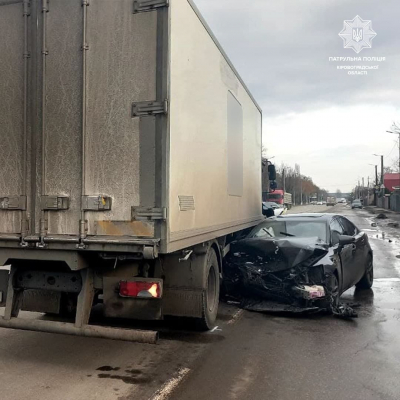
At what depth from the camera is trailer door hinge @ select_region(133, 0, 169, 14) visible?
12.9 ft

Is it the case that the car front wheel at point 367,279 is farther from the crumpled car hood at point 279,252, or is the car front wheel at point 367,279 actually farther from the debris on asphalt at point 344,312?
the debris on asphalt at point 344,312

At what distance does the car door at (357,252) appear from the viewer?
24.3 feet

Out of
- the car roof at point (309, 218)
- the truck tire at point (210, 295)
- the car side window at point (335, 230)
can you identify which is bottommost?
the truck tire at point (210, 295)

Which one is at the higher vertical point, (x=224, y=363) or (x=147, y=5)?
(x=147, y=5)

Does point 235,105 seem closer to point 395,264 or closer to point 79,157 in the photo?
point 79,157

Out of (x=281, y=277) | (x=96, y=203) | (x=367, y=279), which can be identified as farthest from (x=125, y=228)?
(x=367, y=279)

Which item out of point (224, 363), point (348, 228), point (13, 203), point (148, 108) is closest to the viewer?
point (148, 108)

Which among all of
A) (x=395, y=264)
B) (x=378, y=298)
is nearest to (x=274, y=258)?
(x=378, y=298)

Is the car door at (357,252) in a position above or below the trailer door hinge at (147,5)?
below

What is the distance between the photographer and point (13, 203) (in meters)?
4.23

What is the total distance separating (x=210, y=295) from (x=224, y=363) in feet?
4.20

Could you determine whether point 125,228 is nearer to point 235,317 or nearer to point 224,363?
point 224,363

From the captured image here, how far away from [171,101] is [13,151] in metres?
1.68

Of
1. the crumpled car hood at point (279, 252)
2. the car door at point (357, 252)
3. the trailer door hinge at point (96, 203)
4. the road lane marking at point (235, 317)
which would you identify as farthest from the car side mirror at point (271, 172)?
the trailer door hinge at point (96, 203)
